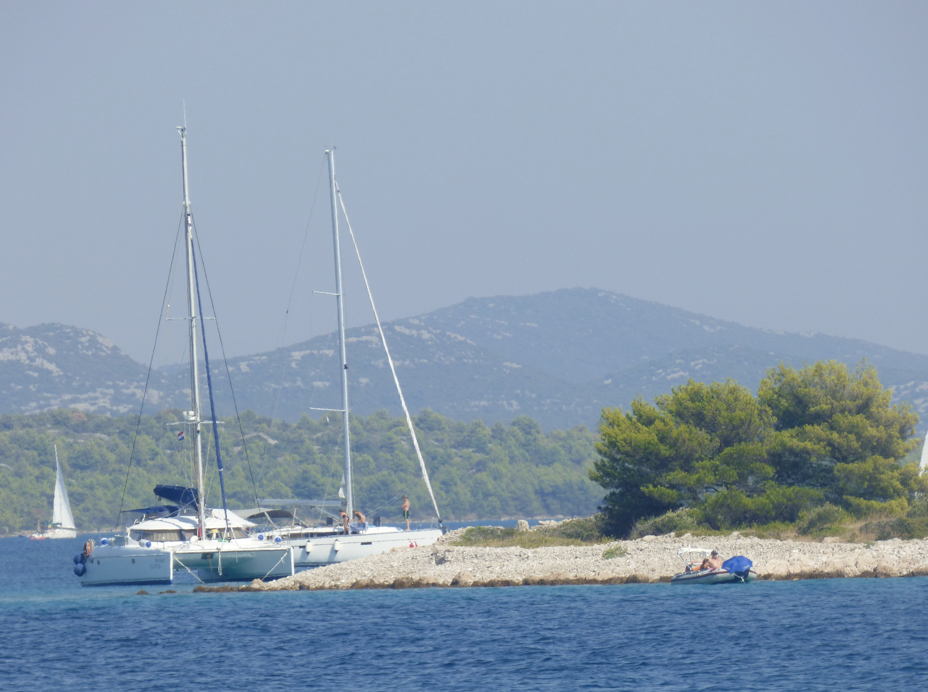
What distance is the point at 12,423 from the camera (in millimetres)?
175625

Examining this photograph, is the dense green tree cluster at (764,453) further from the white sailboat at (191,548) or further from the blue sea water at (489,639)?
the white sailboat at (191,548)

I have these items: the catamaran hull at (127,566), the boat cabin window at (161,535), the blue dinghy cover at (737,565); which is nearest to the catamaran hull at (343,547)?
the boat cabin window at (161,535)

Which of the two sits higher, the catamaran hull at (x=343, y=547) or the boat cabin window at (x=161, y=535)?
the boat cabin window at (x=161, y=535)

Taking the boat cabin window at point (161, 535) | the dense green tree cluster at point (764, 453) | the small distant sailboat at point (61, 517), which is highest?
the dense green tree cluster at point (764, 453)

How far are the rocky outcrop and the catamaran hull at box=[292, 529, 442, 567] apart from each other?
10.4ft

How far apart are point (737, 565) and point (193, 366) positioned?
21031mm

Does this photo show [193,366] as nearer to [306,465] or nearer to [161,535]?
[161,535]

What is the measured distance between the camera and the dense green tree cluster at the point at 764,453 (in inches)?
1852

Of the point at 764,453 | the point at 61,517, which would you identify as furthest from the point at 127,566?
the point at 61,517

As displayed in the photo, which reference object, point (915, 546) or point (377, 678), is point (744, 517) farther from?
point (377, 678)

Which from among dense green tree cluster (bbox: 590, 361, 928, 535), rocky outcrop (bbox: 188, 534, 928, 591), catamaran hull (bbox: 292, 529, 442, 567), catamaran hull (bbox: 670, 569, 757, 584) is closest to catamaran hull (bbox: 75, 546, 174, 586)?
rocky outcrop (bbox: 188, 534, 928, 591)

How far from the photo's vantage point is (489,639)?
104 feet

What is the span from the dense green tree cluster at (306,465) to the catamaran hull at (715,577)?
104900 millimetres

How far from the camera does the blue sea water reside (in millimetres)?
27109
